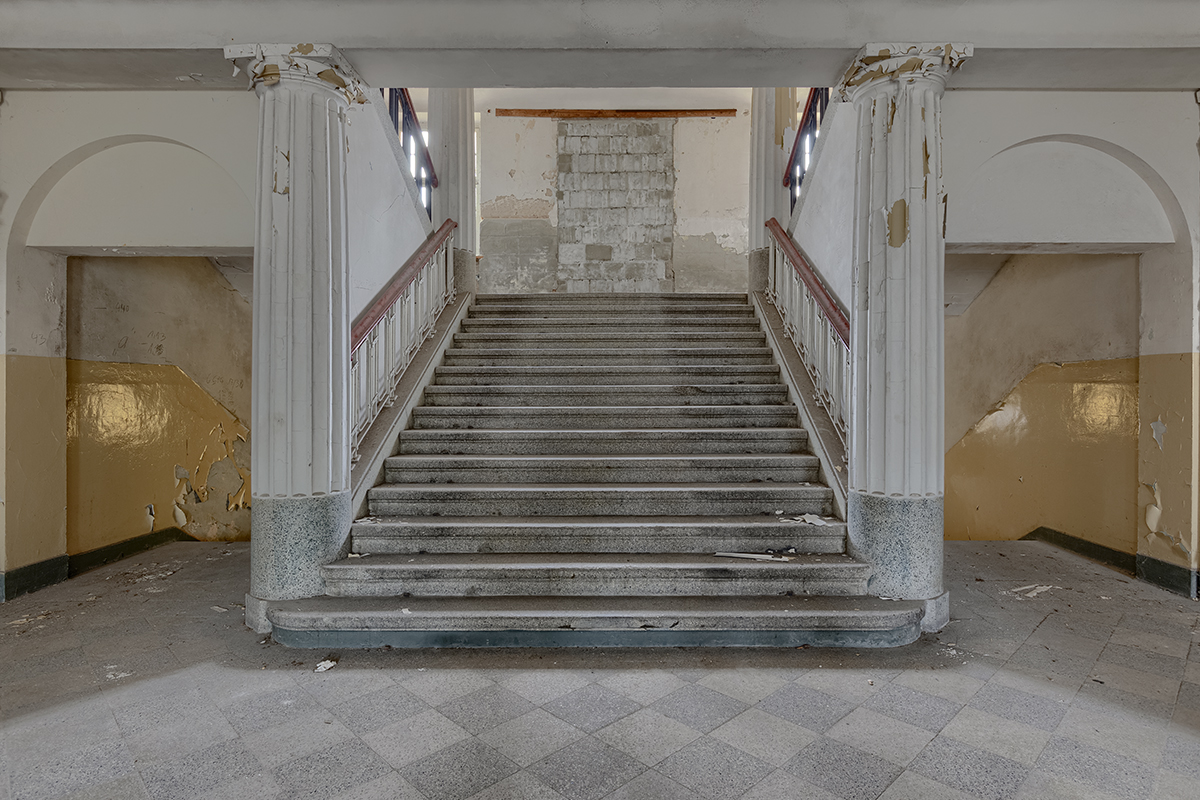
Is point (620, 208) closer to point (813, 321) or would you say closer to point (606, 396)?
point (813, 321)

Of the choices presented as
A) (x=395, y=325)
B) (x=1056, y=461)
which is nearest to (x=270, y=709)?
(x=395, y=325)

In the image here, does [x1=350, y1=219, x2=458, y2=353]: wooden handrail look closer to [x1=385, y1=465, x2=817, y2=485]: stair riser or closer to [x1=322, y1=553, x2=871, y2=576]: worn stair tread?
[x1=385, y1=465, x2=817, y2=485]: stair riser

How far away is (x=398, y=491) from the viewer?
3857 millimetres

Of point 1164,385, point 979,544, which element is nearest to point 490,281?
point 979,544

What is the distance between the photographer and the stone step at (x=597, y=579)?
3256mm

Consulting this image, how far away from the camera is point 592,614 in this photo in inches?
120

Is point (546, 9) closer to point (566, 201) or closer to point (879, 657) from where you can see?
point (879, 657)

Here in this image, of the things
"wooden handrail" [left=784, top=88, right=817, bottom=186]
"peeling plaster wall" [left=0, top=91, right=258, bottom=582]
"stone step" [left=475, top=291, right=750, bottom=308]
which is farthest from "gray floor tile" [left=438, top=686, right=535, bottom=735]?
"wooden handrail" [left=784, top=88, right=817, bottom=186]

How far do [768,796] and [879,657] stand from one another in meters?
1.33

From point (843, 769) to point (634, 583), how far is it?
142 centimetres

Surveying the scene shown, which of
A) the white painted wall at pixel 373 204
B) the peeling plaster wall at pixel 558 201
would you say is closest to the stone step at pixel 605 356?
the white painted wall at pixel 373 204

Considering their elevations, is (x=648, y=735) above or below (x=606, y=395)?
below

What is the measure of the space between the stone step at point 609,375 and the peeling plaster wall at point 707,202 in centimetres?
445

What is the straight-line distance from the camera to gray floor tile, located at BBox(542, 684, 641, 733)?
2.35 m
